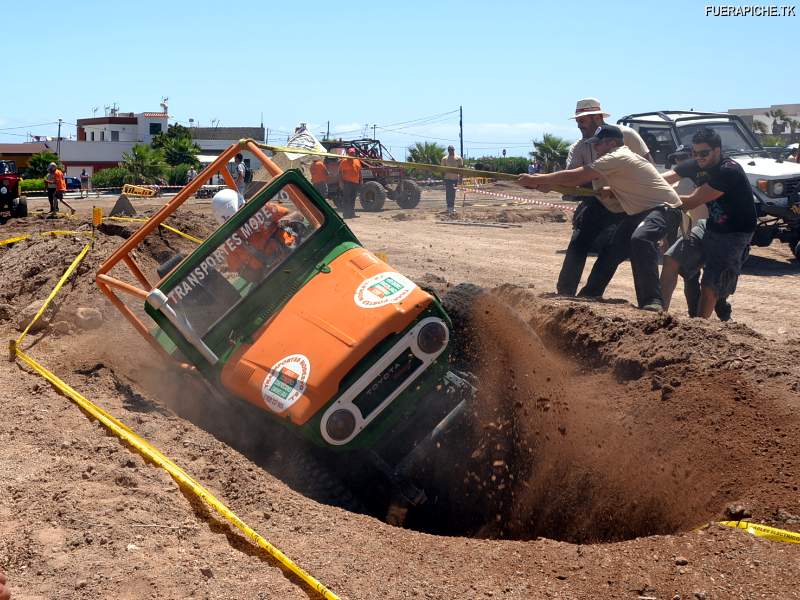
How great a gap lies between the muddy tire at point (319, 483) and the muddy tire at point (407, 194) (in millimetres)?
20110

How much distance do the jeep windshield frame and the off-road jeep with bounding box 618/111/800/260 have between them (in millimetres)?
8343

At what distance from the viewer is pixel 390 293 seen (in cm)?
546

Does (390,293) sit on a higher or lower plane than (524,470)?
higher

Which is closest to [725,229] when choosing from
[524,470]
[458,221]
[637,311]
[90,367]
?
[637,311]

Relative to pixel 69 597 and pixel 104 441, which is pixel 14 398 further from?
pixel 69 597

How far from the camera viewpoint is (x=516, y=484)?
599cm

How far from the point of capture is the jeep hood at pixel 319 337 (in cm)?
520

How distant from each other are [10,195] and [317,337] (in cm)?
1806

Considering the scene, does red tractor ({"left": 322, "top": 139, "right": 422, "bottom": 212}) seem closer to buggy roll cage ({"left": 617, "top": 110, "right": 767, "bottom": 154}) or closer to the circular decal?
buggy roll cage ({"left": 617, "top": 110, "right": 767, "bottom": 154})

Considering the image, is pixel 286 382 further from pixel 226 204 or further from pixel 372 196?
pixel 372 196

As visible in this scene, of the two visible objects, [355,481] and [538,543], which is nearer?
[538,543]

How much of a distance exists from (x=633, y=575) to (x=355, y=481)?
233cm

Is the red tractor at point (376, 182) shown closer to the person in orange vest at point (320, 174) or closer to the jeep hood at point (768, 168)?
the person in orange vest at point (320, 174)

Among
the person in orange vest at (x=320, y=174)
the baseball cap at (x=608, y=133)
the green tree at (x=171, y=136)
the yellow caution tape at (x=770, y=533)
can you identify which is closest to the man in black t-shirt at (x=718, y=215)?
the baseball cap at (x=608, y=133)
